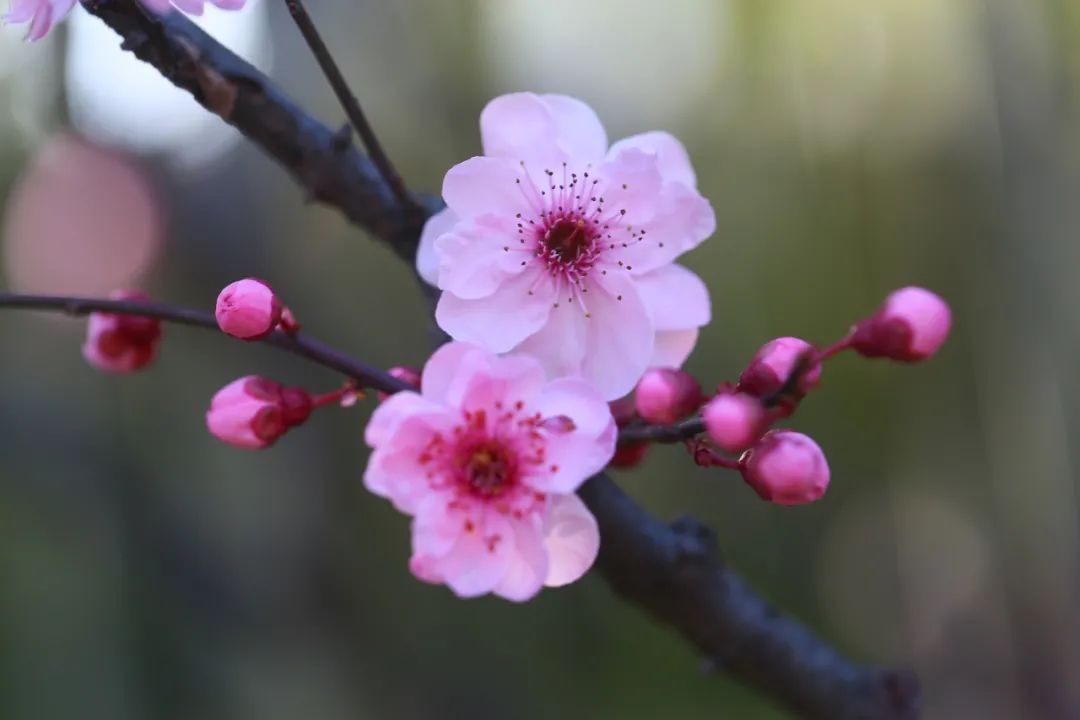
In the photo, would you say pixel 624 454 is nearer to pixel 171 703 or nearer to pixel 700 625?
pixel 700 625

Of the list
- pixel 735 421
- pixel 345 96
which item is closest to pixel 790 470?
pixel 735 421

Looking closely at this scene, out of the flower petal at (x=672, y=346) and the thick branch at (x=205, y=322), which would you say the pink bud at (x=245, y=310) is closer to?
the thick branch at (x=205, y=322)

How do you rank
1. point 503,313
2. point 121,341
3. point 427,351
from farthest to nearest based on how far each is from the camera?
point 427,351
point 121,341
point 503,313

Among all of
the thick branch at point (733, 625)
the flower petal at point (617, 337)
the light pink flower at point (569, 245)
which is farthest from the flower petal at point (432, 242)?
the thick branch at point (733, 625)

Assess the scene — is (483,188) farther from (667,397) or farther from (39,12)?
(39,12)

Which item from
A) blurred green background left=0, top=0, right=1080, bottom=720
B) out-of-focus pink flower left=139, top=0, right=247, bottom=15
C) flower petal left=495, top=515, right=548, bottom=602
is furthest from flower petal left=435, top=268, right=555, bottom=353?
blurred green background left=0, top=0, right=1080, bottom=720

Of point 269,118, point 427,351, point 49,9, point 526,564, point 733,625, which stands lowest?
point 427,351
